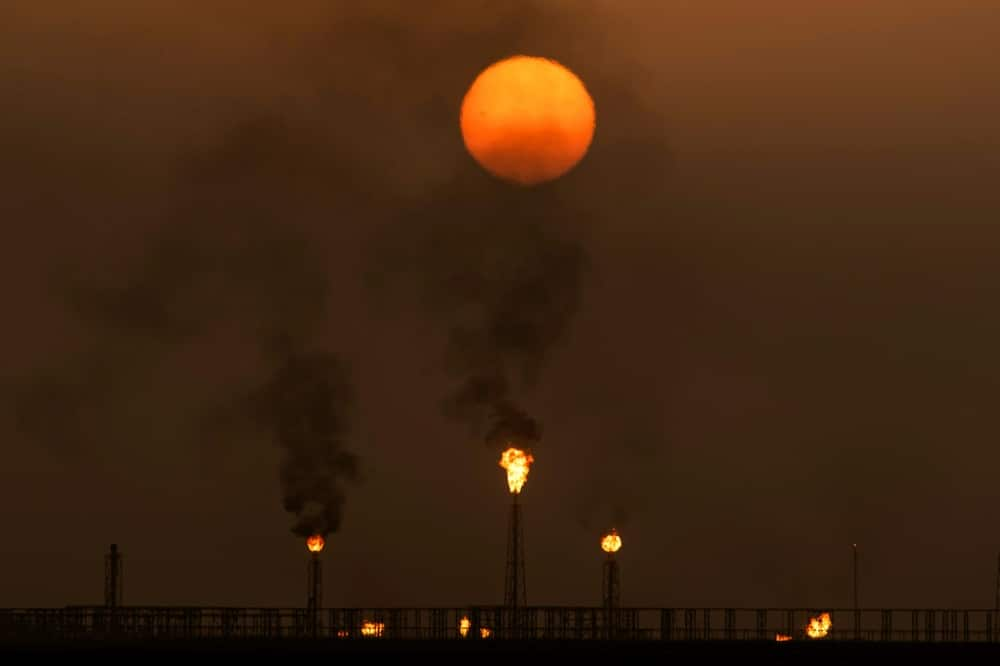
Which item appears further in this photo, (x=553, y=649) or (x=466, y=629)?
(x=466, y=629)

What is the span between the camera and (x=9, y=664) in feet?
317

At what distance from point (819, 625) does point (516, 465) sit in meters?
37.0

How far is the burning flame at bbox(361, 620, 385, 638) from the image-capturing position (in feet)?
419

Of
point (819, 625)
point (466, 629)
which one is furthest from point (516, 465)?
point (819, 625)

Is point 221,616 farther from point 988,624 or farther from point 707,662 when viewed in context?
point 988,624

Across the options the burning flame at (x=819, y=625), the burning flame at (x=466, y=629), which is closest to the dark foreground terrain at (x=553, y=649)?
the burning flame at (x=466, y=629)

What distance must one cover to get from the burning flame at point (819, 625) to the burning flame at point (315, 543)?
33877 millimetres

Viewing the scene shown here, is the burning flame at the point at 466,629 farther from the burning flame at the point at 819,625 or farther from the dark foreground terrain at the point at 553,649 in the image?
the burning flame at the point at 819,625

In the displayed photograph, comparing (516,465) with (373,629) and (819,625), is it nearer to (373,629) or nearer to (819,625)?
(373,629)

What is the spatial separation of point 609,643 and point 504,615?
902 centimetres

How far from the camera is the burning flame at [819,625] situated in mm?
147075

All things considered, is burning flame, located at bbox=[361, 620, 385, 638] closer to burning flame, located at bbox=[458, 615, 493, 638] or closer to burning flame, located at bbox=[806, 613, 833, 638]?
burning flame, located at bbox=[458, 615, 493, 638]

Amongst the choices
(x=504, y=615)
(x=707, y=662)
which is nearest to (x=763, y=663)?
(x=707, y=662)

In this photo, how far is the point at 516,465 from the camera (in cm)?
12875
